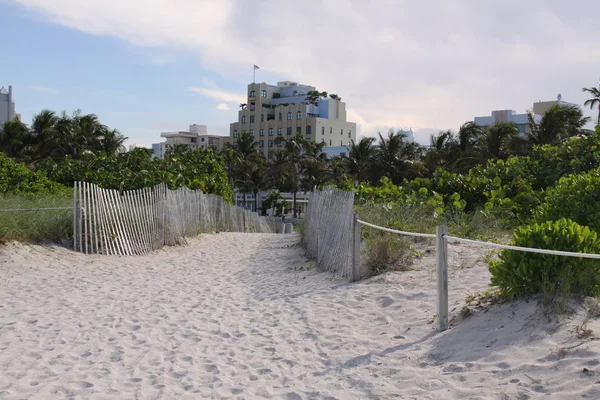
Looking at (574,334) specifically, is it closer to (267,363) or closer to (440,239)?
(440,239)

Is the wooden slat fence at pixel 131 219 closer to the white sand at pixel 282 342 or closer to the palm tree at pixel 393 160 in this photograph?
the white sand at pixel 282 342

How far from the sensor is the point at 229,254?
45.6ft

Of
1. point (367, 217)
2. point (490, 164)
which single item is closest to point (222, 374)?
point (367, 217)

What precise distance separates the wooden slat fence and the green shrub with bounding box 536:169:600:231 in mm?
8688

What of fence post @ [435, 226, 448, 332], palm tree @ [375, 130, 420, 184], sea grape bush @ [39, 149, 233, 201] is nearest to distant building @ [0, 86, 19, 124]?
palm tree @ [375, 130, 420, 184]

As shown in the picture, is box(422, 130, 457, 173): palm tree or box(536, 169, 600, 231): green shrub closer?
box(536, 169, 600, 231): green shrub

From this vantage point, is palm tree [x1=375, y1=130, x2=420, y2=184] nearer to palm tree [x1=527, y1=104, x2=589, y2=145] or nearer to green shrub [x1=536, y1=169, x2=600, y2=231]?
palm tree [x1=527, y1=104, x2=589, y2=145]

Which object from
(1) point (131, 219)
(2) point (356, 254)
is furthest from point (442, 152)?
(2) point (356, 254)

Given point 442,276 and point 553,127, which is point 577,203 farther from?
point 553,127

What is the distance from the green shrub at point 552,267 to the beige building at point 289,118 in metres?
84.4

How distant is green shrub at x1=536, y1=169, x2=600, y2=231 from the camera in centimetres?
778

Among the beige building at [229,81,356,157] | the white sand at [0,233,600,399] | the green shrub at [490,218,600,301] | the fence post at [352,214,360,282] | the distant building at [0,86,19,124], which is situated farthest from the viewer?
the beige building at [229,81,356,157]

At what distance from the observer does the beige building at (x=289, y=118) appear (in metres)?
92.1

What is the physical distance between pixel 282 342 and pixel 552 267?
8.85ft
